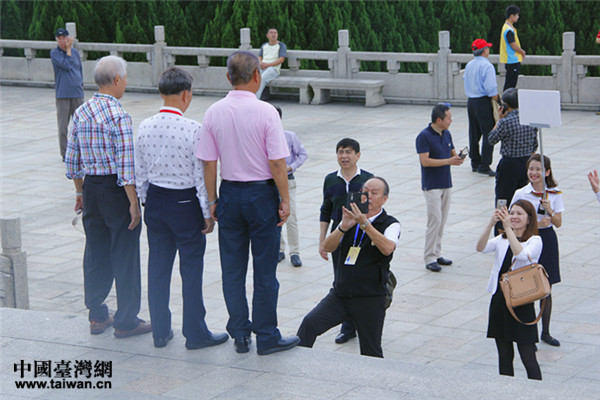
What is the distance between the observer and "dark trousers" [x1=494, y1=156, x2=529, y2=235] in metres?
10.2

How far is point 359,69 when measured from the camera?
21.9m

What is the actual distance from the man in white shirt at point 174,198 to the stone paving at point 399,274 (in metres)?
0.35

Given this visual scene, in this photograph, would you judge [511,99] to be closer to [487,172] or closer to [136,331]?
[487,172]

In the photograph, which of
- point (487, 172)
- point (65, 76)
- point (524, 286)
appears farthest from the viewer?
point (65, 76)

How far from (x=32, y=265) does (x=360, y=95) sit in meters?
11.6

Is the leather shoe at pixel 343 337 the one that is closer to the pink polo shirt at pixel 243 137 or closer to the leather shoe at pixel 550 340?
the leather shoe at pixel 550 340

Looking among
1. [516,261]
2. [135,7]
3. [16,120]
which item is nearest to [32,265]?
[516,261]

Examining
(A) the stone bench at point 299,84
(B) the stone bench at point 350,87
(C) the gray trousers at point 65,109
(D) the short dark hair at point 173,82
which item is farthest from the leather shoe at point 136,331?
(A) the stone bench at point 299,84

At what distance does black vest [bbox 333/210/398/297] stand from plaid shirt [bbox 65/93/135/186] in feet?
5.19

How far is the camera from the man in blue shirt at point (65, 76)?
1579 centimetres

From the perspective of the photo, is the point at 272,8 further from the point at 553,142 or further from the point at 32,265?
the point at 32,265

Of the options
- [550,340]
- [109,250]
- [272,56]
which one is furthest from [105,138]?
[272,56]

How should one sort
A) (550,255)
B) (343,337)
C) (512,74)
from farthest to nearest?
(512,74) → (343,337) → (550,255)

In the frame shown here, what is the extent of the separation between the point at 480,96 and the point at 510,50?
347 centimetres
